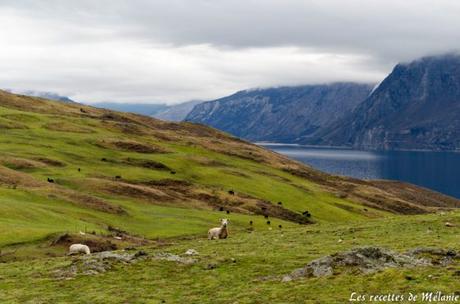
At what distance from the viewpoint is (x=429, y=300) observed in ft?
69.3

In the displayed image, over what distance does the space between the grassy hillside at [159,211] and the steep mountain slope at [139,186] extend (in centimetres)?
27

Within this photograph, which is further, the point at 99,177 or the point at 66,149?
the point at 66,149

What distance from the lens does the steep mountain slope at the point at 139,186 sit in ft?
203

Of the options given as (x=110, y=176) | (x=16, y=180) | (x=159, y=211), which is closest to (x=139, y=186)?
(x=110, y=176)

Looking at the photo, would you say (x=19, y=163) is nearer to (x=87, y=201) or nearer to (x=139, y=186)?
(x=139, y=186)

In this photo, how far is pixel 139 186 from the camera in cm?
8412

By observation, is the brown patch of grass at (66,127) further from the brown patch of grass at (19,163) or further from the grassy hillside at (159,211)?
the brown patch of grass at (19,163)

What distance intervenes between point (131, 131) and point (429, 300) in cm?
13615

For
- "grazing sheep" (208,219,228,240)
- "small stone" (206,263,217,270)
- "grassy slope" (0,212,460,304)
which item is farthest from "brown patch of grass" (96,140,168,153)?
"small stone" (206,263,217,270)

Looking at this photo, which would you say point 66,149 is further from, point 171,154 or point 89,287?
point 89,287

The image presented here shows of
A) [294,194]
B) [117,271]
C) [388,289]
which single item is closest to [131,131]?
[294,194]

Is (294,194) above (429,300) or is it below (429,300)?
below

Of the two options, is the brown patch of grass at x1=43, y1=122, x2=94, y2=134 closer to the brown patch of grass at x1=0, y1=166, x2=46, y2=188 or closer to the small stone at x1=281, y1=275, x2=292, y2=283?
the brown patch of grass at x1=0, y1=166, x2=46, y2=188

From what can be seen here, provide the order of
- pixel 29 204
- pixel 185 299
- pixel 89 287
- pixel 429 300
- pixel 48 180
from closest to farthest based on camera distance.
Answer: pixel 429 300
pixel 185 299
pixel 89 287
pixel 29 204
pixel 48 180
